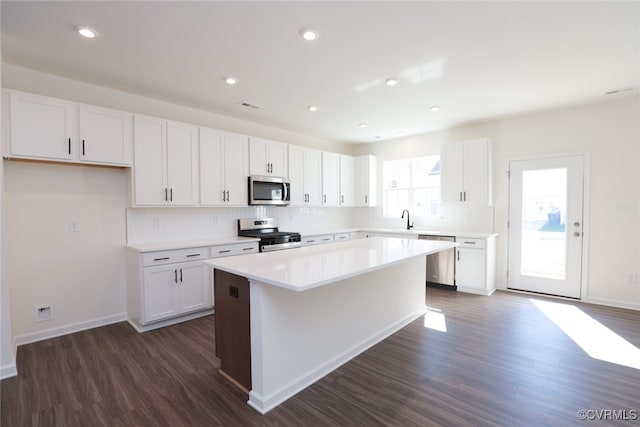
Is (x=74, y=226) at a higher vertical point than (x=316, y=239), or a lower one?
higher

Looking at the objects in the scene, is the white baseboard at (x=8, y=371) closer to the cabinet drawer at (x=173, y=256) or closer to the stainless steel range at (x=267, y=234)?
the cabinet drawer at (x=173, y=256)

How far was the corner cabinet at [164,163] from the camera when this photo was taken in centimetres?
347

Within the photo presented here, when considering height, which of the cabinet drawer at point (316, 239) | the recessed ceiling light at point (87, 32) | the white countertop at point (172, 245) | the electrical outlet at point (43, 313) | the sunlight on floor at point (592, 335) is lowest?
the sunlight on floor at point (592, 335)

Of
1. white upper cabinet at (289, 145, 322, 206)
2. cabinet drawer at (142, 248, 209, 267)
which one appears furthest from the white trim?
white upper cabinet at (289, 145, 322, 206)

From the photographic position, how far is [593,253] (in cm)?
420

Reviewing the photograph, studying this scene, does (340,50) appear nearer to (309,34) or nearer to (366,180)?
(309,34)

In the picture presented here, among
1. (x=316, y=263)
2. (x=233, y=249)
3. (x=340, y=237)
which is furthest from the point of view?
(x=340, y=237)

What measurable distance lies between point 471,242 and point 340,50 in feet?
11.3

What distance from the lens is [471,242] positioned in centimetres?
468

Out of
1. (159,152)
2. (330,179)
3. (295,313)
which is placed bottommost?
(295,313)

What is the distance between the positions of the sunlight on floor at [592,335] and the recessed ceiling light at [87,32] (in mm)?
4867

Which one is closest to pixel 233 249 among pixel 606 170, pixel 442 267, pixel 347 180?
pixel 347 180

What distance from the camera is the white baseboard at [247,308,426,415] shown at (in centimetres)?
204

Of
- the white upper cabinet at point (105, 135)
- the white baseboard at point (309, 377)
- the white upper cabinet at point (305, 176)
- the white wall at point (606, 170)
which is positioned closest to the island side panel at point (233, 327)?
the white baseboard at point (309, 377)
